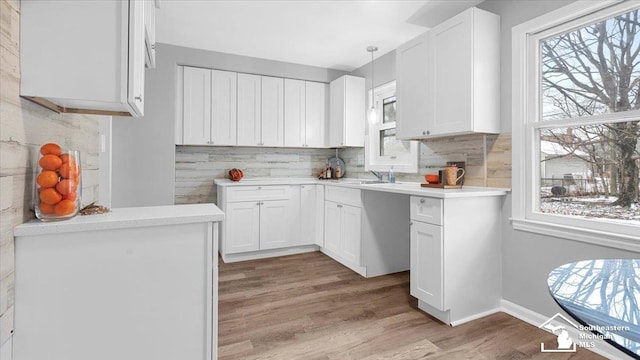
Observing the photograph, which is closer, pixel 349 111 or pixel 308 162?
pixel 349 111

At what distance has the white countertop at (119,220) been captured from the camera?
3.80 feet

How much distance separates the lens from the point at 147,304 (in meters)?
1.32

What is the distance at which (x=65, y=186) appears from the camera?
123 centimetres

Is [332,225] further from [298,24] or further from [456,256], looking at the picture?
[298,24]

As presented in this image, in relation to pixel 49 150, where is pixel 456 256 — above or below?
below

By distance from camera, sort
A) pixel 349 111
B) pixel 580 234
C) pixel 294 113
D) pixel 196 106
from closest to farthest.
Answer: pixel 580 234
pixel 196 106
pixel 349 111
pixel 294 113

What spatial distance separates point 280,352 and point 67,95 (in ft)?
5.50

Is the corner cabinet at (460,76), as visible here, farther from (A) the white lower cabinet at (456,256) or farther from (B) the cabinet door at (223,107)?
(B) the cabinet door at (223,107)

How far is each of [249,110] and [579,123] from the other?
335cm

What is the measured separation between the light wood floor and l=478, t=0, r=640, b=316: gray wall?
0.67ft

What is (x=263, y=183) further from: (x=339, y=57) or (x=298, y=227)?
(x=339, y=57)

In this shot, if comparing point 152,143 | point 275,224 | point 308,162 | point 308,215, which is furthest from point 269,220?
point 152,143

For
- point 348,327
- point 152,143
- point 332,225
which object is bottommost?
point 348,327

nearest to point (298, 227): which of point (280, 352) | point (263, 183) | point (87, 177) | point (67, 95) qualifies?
point (263, 183)
